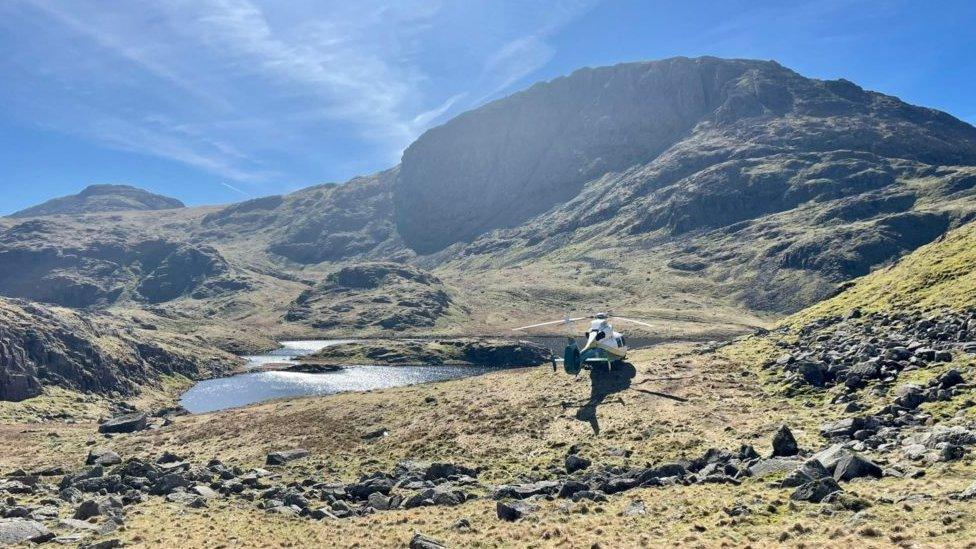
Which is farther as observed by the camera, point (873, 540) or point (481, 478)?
point (481, 478)

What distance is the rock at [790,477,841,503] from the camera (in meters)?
23.7

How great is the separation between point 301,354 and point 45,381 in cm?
10609

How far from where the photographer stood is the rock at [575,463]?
36.7 m

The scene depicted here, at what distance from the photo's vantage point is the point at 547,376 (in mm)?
67000

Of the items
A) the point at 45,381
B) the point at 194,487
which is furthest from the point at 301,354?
the point at 194,487

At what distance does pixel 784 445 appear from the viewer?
3180 cm

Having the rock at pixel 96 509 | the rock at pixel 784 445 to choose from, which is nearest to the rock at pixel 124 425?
the rock at pixel 96 509

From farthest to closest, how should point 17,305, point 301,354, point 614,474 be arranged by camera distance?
point 301,354, point 17,305, point 614,474

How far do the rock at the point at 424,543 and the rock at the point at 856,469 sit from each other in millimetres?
17576

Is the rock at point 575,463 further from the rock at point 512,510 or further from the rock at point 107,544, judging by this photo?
the rock at point 107,544

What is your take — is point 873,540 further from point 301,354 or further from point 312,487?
point 301,354

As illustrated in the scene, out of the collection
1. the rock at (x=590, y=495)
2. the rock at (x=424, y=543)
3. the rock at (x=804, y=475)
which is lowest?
the rock at (x=424, y=543)

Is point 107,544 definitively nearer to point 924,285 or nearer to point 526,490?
point 526,490

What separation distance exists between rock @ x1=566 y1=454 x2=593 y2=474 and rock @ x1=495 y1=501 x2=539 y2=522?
8.25 metres
